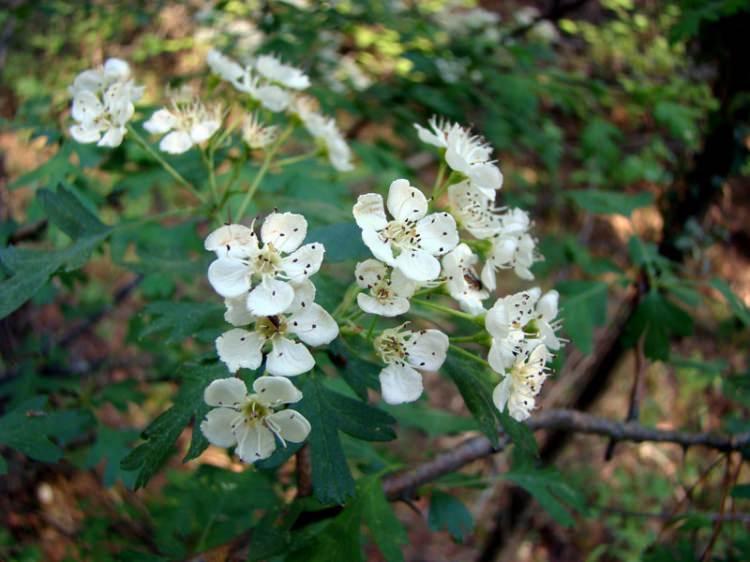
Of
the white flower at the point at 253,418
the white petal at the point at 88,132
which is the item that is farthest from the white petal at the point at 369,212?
the white petal at the point at 88,132

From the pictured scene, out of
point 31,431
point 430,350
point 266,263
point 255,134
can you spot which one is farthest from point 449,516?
point 255,134

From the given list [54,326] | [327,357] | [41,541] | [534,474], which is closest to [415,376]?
[327,357]

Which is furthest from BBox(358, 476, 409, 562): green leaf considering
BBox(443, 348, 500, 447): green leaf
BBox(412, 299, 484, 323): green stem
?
BBox(412, 299, 484, 323): green stem

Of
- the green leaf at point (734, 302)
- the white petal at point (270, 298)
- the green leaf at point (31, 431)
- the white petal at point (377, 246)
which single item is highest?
the white petal at point (377, 246)

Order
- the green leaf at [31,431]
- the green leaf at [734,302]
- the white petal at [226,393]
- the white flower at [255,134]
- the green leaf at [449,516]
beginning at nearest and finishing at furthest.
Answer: the white petal at [226,393], the green leaf at [31,431], the green leaf at [449,516], the white flower at [255,134], the green leaf at [734,302]

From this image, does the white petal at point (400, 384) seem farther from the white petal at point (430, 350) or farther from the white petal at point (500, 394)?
the white petal at point (500, 394)

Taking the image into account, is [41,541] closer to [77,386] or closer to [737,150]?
[77,386]

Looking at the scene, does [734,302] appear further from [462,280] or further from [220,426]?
[220,426]
